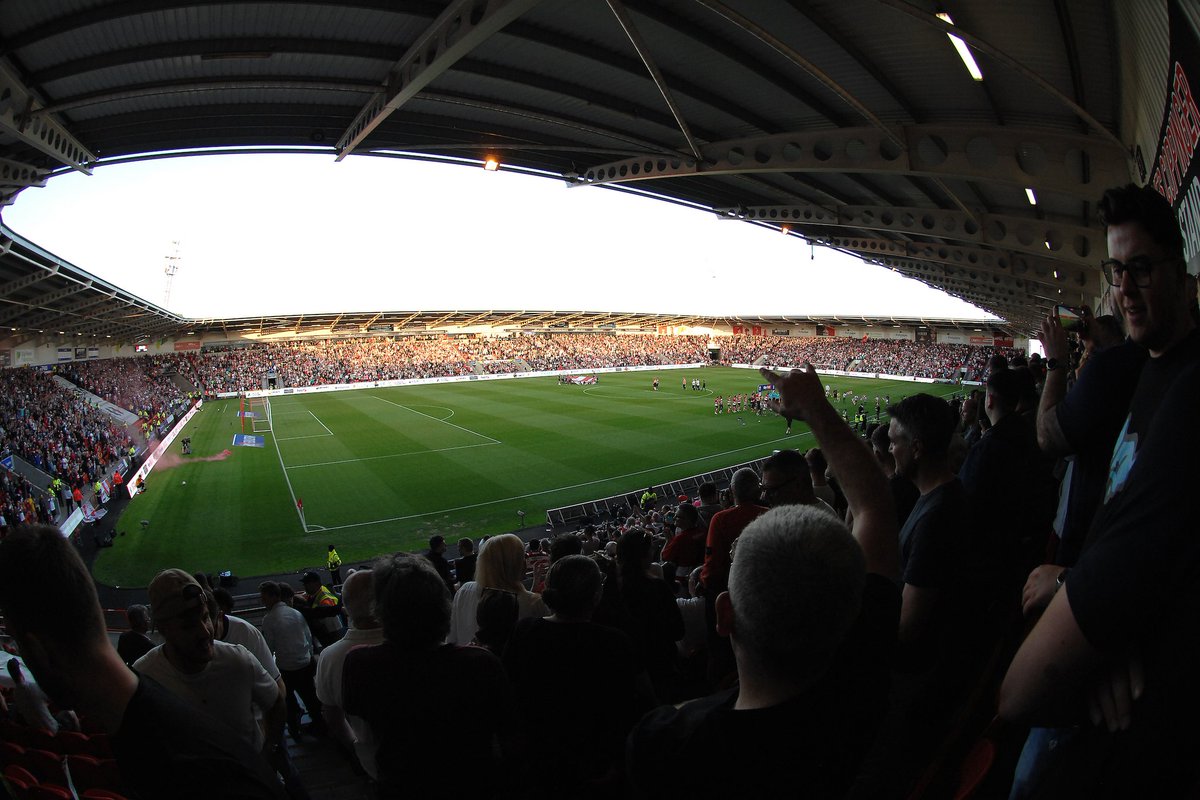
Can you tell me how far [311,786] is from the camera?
4.64 m

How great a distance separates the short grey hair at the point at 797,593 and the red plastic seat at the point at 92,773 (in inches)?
147

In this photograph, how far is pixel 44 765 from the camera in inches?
134

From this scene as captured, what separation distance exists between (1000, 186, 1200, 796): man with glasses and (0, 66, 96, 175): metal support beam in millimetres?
11717

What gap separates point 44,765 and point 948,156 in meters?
12.3

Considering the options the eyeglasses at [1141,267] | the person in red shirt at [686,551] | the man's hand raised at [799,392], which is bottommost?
the person in red shirt at [686,551]

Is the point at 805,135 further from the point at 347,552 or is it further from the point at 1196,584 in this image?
the point at 347,552

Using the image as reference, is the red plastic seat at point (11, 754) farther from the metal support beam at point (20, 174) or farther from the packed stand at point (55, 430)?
the packed stand at point (55, 430)

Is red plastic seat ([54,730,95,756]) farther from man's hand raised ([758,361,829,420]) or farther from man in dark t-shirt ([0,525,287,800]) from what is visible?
man's hand raised ([758,361,829,420])

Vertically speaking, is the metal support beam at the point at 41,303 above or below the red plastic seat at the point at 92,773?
above

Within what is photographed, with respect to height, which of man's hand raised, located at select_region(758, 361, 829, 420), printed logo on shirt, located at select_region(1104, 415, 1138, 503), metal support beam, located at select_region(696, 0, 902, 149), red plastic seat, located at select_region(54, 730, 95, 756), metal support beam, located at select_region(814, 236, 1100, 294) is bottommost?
red plastic seat, located at select_region(54, 730, 95, 756)

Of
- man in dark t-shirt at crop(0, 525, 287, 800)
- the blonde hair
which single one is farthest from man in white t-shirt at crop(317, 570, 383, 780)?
man in dark t-shirt at crop(0, 525, 287, 800)

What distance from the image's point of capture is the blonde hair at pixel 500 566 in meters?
3.56

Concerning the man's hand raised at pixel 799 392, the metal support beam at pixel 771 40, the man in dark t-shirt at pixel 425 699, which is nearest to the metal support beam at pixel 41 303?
the metal support beam at pixel 771 40

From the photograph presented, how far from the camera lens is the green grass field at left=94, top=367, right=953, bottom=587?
57.4ft
